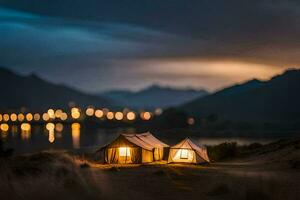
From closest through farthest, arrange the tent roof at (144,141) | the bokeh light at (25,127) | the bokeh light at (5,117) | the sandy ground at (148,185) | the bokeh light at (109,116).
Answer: the sandy ground at (148,185), the tent roof at (144,141), the bokeh light at (25,127), the bokeh light at (109,116), the bokeh light at (5,117)

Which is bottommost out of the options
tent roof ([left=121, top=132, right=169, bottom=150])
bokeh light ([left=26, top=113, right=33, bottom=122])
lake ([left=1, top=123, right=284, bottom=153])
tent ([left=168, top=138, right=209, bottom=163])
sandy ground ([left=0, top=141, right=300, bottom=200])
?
sandy ground ([left=0, top=141, right=300, bottom=200])

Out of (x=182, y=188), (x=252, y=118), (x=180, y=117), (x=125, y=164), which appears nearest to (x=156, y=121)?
(x=180, y=117)

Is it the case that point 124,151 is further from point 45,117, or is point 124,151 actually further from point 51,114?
point 45,117

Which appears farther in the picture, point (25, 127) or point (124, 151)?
point (25, 127)

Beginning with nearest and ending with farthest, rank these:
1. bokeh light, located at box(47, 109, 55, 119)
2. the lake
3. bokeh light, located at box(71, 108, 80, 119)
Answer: the lake, bokeh light, located at box(71, 108, 80, 119), bokeh light, located at box(47, 109, 55, 119)

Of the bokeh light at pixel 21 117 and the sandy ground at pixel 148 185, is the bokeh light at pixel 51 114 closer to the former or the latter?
the bokeh light at pixel 21 117

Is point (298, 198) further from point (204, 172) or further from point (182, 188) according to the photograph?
point (204, 172)

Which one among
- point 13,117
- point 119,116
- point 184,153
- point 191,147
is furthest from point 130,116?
point 191,147

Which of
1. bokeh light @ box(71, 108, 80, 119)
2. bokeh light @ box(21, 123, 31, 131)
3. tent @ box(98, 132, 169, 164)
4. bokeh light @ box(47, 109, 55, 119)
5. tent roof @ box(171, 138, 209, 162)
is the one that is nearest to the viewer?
tent @ box(98, 132, 169, 164)

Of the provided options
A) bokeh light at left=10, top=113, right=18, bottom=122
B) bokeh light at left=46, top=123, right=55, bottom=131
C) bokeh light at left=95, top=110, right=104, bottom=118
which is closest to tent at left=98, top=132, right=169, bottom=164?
bokeh light at left=46, top=123, right=55, bottom=131

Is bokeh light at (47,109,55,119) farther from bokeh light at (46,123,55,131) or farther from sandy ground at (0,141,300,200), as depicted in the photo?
sandy ground at (0,141,300,200)

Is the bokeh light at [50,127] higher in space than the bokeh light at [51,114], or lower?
lower

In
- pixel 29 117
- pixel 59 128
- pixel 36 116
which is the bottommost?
pixel 59 128

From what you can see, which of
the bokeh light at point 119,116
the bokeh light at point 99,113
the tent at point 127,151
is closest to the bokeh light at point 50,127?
the bokeh light at point 99,113
